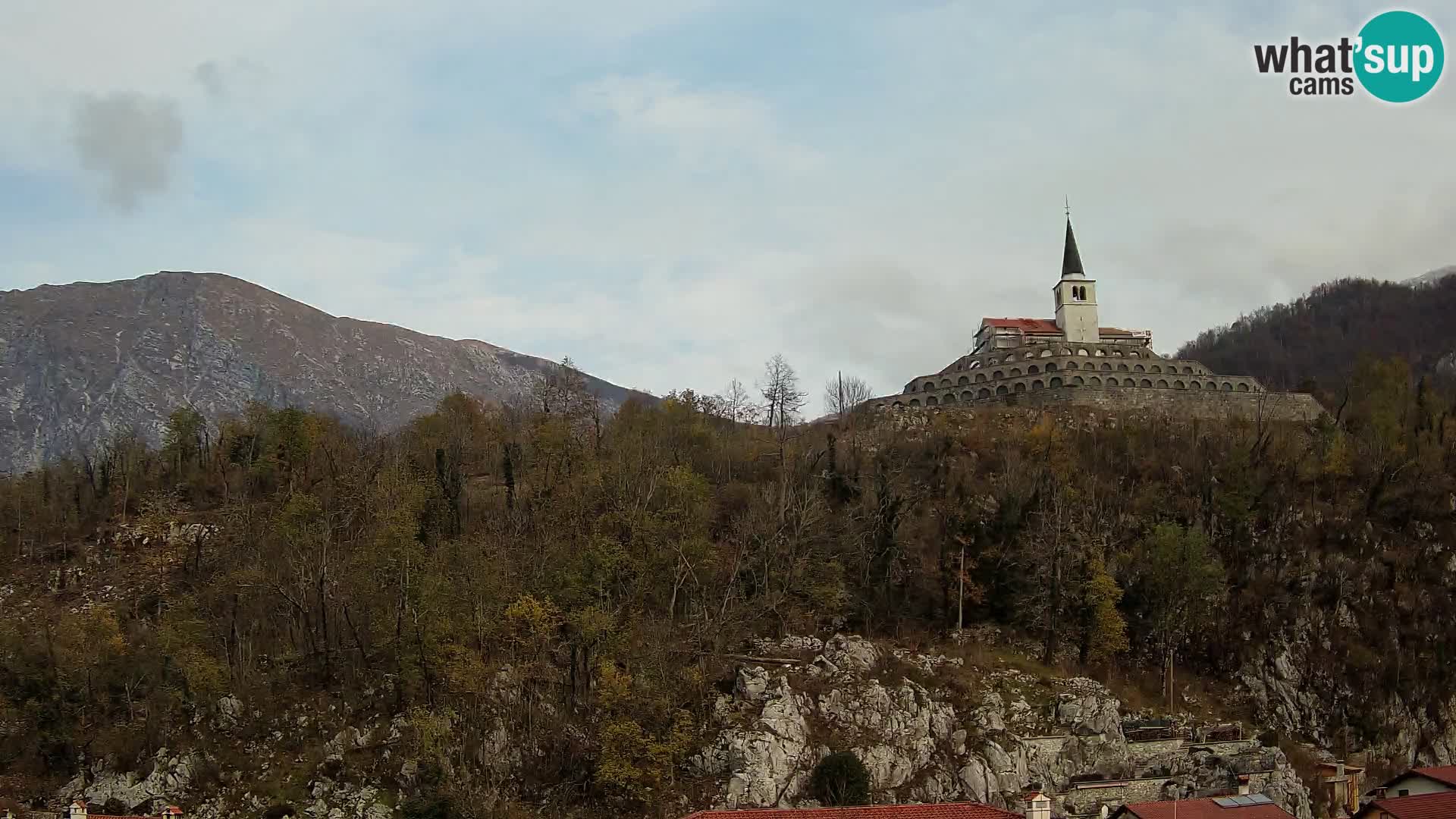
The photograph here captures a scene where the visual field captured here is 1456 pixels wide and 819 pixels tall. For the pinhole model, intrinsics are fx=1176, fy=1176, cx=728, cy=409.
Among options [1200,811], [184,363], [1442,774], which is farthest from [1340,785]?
[184,363]

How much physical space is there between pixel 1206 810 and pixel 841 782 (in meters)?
12.2

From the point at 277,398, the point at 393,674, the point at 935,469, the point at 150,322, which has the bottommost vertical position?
the point at 393,674

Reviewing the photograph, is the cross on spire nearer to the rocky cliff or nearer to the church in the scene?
the church

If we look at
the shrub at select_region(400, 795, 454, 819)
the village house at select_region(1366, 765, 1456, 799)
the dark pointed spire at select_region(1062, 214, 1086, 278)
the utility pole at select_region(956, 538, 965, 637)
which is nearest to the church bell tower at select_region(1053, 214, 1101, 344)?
the dark pointed spire at select_region(1062, 214, 1086, 278)

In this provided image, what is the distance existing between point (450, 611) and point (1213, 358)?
102959 millimetres

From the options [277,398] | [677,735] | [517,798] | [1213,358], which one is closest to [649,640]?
[677,735]

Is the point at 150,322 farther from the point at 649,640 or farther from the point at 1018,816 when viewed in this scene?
the point at 1018,816

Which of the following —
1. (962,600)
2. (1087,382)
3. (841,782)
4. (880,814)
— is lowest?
(841,782)

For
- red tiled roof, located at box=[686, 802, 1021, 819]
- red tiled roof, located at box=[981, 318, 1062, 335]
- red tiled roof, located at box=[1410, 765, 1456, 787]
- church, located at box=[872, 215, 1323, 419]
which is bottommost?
red tiled roof, located at box=[686, 802, 1021, 819]

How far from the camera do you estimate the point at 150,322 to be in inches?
4953

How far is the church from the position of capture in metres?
73.6

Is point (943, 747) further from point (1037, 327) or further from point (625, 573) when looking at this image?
point (1037, 327)

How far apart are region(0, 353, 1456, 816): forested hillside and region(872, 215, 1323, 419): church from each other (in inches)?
234

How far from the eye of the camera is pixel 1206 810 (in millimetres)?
32125
